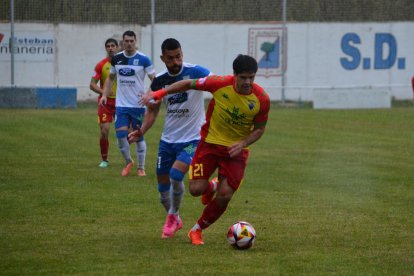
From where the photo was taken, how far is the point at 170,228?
345 inches

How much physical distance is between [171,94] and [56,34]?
2214 centimetres

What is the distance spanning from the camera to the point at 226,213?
405 inches

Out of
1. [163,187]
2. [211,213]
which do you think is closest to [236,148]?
[211,213]

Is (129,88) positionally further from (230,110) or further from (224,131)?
(230,110)

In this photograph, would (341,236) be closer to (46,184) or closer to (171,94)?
(171,94)

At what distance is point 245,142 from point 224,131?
0.30m

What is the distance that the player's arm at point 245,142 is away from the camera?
8055mm

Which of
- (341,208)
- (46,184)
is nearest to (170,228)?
(341,208)

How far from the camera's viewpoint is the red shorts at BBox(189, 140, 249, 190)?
8.30 metres

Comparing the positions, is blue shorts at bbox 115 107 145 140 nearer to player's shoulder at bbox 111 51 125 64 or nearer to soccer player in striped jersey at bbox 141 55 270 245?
player's shoulder at bbox 111 51 125 64

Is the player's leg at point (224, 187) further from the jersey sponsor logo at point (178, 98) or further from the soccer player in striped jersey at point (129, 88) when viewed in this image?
the soccer player in striped jersey at point (129, 88)

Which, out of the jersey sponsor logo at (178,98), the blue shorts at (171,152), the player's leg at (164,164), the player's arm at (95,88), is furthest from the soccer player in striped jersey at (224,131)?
the player's arm at (95,88)

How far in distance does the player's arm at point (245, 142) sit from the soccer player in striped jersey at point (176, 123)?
768 mm

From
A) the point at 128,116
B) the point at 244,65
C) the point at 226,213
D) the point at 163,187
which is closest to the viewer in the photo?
the point at 244,65
